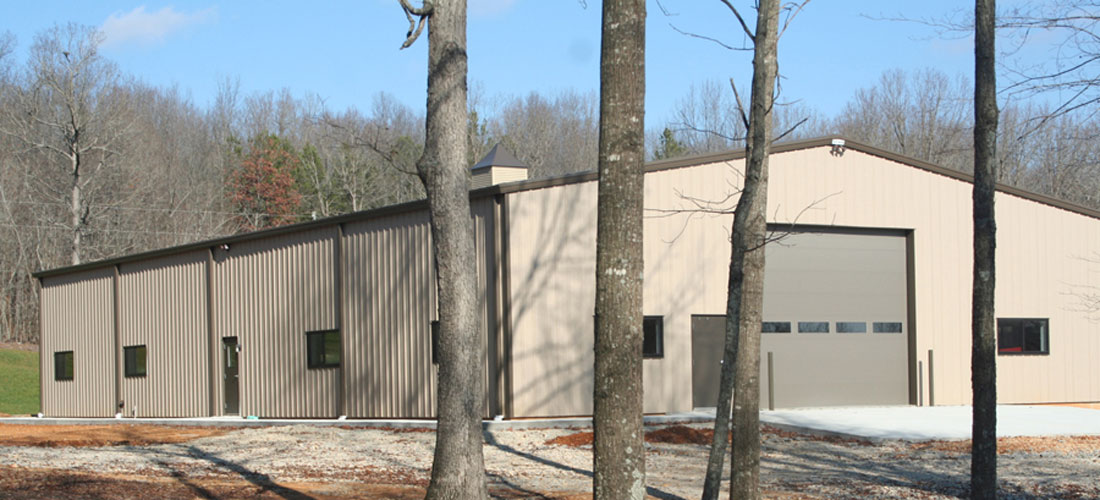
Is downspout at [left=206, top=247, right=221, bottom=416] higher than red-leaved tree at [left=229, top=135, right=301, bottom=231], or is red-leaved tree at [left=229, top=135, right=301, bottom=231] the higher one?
red-leaved tree at [left=229, top=135, right=301, bottom=231]

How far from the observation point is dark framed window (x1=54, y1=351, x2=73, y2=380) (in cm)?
3122

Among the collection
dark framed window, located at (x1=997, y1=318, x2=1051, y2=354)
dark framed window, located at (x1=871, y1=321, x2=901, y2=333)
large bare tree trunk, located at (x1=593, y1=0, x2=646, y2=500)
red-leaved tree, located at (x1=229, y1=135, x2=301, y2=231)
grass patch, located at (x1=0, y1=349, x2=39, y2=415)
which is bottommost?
grass patch, located at (x1=0, y1=349, x2=39, y2=415)

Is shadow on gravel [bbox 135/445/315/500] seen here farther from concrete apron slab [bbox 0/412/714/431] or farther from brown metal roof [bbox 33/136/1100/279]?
brown metal roof [bbox 33/136/1100/279]

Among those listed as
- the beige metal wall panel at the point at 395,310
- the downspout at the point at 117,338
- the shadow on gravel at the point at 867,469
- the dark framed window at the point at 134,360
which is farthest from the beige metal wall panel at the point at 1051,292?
the downspout at the point at 117,338

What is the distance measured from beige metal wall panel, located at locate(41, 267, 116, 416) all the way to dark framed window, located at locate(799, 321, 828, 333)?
18786mm

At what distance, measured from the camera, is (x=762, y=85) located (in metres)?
10.5

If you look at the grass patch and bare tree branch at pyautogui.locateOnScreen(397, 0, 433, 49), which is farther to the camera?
the grass patch

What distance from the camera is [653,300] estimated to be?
70.6 ft

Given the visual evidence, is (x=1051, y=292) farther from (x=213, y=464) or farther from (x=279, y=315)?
(x=213, y=464)

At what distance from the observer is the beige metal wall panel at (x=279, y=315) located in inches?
923

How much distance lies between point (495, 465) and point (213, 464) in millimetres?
4177

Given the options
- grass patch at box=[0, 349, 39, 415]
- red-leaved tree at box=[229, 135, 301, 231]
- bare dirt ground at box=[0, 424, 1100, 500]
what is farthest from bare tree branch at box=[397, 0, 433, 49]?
red-leaved tree at box=[229, 135, 301, 231]

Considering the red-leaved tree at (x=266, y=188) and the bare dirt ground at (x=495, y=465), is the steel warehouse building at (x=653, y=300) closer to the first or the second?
the bare dirt ground at (x=495, y=465)

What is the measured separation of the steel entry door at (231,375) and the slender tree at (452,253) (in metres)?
16.9
